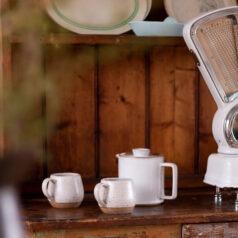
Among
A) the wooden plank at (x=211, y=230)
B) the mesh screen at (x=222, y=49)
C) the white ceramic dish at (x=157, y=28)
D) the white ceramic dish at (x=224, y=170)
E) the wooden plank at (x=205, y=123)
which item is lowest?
the wooden plank at (x=211, y=230)

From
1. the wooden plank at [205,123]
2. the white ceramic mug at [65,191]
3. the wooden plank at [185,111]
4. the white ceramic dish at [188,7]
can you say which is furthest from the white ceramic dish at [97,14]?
the white ceramic mug at [65,191]

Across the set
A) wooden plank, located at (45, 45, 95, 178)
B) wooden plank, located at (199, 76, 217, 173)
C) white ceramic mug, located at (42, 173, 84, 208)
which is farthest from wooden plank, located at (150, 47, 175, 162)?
white ceramic mug, located at (42, 173, 84, 208)

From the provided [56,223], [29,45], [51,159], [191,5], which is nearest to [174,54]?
[191,5]

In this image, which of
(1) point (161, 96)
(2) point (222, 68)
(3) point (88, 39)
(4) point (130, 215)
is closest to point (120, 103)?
(1) point (161, 96)

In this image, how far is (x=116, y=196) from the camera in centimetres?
139

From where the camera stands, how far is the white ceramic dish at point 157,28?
62.7 inches

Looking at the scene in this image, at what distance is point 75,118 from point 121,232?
537mm

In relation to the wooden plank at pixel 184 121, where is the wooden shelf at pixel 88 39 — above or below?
above

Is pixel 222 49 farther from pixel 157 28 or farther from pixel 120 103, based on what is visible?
pixel 120 103

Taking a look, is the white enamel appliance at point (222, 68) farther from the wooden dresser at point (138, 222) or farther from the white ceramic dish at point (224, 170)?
the wooden dresser at point (138, 222)

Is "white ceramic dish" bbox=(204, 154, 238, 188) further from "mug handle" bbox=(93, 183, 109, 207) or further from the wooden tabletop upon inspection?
"mug handle" bbox=(93, 183, 109, 207)

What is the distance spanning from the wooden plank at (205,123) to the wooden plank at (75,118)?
39 centimetres

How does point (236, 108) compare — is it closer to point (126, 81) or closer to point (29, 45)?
point (126, 81)

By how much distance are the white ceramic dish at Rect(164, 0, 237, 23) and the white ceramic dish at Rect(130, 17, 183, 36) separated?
4.2 inches
